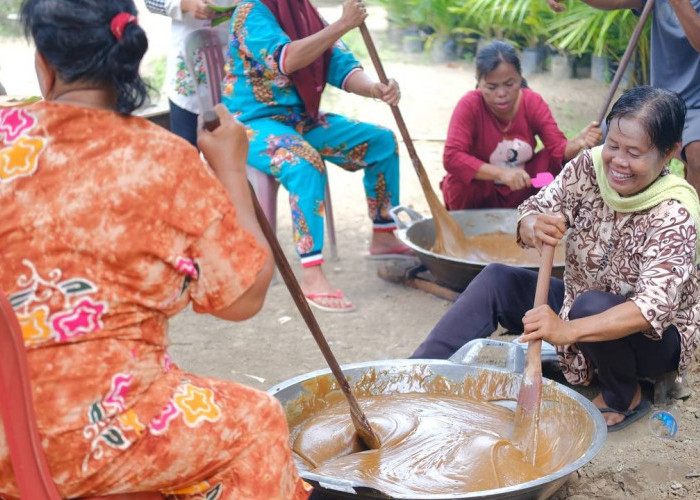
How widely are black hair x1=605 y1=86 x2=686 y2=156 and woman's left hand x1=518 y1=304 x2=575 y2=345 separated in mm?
553

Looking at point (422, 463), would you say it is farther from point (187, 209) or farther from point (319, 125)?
point (319, 125)

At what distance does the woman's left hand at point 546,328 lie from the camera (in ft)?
7.86

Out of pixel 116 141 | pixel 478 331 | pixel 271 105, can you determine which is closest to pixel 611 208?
pixel 478 331

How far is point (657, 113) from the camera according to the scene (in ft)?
8.09

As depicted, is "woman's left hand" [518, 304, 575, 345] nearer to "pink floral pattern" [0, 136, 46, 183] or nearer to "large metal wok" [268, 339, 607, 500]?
"large metal wok" [268, 339, 607, 500]

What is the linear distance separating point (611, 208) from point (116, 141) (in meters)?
1.59

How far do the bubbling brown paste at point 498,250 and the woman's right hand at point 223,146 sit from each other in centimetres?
244

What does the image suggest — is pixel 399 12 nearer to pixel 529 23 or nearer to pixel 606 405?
pixel 529 23

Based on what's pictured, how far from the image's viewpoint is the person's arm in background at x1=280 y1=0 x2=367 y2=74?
3910mm

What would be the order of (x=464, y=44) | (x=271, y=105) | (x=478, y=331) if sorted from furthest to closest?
(x=464, y=44)
(x=271, y=105)
(x=478, y=331)

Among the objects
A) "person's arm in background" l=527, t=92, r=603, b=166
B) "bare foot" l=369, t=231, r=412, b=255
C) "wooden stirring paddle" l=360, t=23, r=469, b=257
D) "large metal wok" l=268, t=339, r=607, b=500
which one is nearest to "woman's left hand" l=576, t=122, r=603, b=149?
"person's arm in background" l=527, t=92, r=603, b=166

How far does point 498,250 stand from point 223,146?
2631 millimetres

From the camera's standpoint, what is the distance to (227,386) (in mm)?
1784

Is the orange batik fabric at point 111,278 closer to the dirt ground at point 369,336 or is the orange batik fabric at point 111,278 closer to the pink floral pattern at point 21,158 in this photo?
the pink floral pattern at point 21,158
